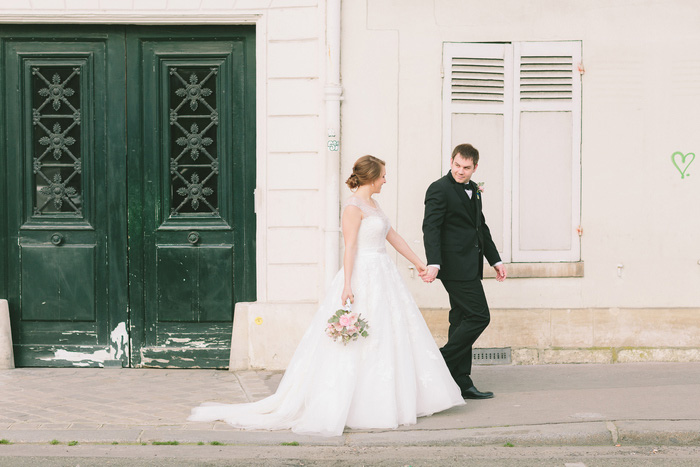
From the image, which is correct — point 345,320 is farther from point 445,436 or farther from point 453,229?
point 453,229

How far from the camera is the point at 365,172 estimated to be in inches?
265

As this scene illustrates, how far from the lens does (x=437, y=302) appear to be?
859cm

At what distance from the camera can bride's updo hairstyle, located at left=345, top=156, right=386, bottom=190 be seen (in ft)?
22.0

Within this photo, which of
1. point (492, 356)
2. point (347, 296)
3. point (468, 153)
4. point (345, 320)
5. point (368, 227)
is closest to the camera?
point (345, 320)

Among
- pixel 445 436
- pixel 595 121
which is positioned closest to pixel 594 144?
pixel 595 121

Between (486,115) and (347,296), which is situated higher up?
(486,115)

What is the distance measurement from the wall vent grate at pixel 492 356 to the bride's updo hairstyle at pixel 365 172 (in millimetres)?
2551

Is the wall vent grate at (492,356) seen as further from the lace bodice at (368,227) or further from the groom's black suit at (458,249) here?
the lace bodice at (368,227)

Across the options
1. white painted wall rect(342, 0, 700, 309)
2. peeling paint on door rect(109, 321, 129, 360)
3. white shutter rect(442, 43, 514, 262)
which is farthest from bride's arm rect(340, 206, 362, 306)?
peeling paint on door rect(109, 321, 129, 360)

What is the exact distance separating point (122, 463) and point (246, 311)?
2759mm

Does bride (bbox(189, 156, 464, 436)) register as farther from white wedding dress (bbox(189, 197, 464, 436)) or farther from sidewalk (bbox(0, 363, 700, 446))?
sidewalk (bbox(0, 363, 700, 446))

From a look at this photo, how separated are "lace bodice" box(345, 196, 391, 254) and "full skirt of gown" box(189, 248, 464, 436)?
0.04 meters

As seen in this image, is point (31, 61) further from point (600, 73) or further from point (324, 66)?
point (600, 73)

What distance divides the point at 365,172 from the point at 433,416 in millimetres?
1765
